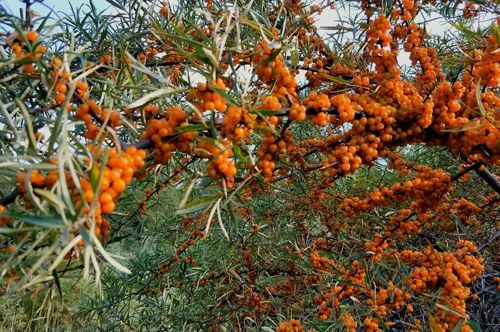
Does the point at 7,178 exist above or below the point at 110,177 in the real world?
above

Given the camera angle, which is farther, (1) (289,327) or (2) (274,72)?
(1) (289,327)

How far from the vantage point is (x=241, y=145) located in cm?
80

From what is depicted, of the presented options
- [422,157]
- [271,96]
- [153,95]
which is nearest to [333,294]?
[271,96]

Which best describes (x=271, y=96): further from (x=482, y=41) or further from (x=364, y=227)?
(x=364, y=227)

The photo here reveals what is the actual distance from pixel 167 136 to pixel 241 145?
0.15 m

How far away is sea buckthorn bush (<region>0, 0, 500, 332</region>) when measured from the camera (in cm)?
62

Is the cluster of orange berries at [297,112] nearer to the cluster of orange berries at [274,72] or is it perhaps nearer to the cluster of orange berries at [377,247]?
the cluster of orange berries at [274,72]

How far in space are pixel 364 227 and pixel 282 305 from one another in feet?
1.97

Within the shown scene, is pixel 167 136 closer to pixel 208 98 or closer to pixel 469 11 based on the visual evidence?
pixel 208 98

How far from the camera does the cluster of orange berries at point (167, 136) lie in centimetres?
70

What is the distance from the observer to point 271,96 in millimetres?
795

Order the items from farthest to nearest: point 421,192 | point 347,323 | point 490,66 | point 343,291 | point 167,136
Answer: point 343,291 → point 347,323 → point 421,192 → point 490,66 → point 167,136

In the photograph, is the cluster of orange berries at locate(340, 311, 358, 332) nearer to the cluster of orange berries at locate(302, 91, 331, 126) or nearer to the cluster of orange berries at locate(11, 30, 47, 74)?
the cluster of orange berries at locate(302, 91, 331, 126)

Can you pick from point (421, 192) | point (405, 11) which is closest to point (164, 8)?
point (405, 11)
